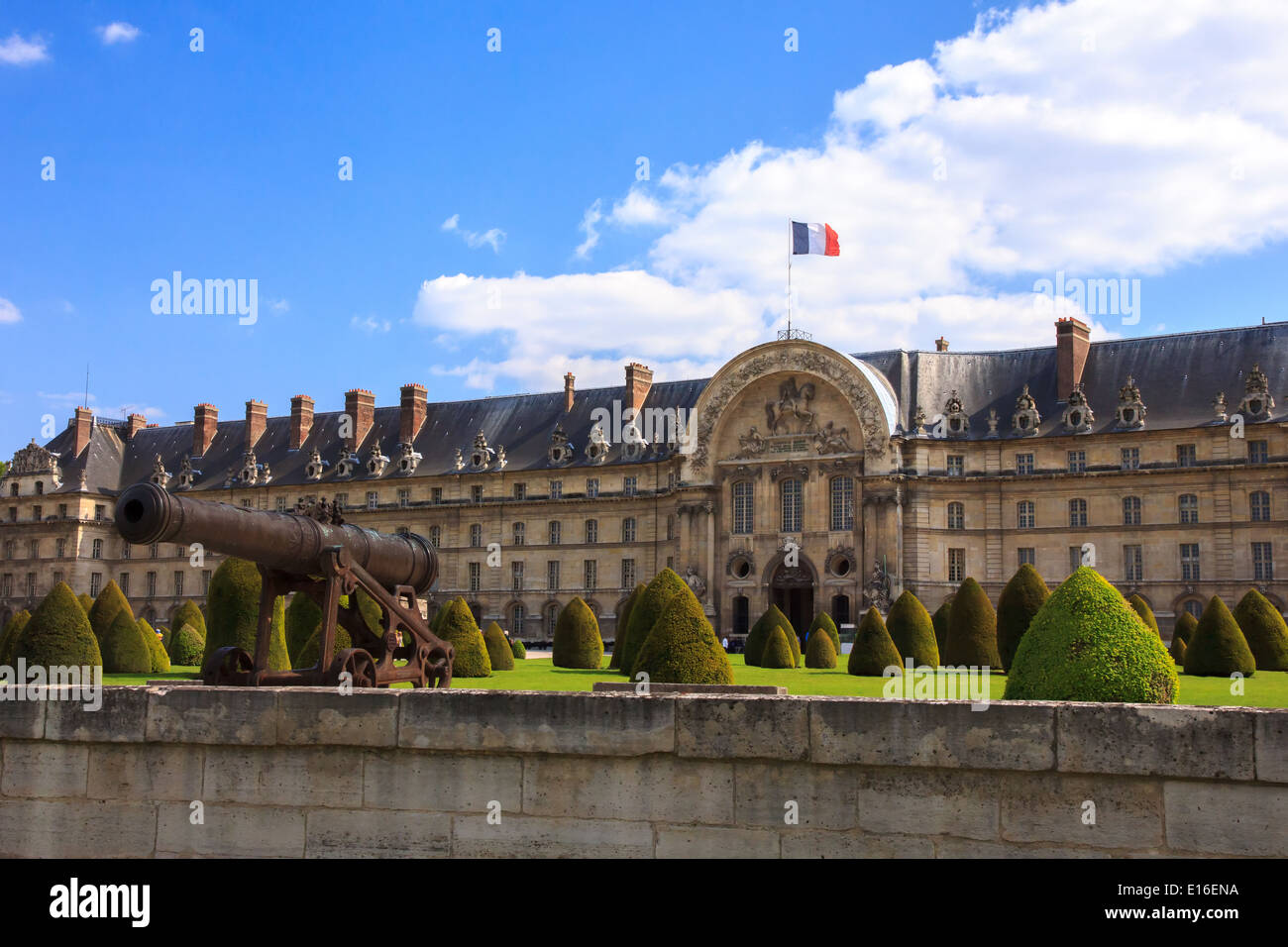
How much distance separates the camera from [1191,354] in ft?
170

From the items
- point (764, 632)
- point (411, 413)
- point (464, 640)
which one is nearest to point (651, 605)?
point (464, 640)

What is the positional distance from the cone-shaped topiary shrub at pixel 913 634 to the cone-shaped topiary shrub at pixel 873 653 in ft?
1.84

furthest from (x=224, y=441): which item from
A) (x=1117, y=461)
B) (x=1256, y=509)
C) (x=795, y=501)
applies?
(x=1256, y=509)

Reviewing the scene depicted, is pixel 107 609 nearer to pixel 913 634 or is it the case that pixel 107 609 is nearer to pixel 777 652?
pixel 777 652

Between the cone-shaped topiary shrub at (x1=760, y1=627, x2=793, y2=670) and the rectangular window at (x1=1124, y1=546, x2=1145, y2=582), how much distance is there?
2250 cm

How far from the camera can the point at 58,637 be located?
75.3 feet

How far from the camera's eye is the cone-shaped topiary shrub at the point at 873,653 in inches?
1142

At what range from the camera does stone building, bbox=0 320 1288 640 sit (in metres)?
48.9

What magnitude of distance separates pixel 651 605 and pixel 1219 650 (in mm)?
13823

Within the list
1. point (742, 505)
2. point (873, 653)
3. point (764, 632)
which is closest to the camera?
point (873, 653)

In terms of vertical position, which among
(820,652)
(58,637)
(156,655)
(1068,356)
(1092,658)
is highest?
(1068,356)

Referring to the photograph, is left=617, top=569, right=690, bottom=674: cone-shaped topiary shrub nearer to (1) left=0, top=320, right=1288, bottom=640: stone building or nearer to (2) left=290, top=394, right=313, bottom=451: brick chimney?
(1) left=0, top=320, right=1288, bottom=640: stone building

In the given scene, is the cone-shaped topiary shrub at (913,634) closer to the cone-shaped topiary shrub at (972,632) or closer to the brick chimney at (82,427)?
the cone-shaped topiary shrub at (972,632)
